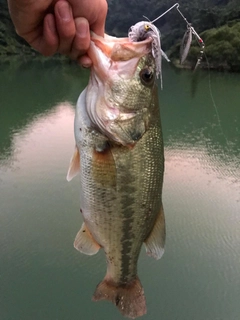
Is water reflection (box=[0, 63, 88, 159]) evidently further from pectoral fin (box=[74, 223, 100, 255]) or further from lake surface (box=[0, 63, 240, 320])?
pectoral fin (box=[74, 223, 100, 255])

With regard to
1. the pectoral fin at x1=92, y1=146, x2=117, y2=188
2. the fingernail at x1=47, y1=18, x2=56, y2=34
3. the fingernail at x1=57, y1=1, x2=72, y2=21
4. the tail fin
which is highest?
the fingernail at x1=57, y1=1, x2=72, y2=21

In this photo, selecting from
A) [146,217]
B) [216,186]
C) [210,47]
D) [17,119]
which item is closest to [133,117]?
[146,217]

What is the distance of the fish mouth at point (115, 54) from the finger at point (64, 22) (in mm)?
113

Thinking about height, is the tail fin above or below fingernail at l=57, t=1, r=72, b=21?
below

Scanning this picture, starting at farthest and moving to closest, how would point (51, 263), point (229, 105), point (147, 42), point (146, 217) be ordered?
1. point (229, 105)
2. point (51, 263)
3. point (146, 217)
4. point (147, 42)

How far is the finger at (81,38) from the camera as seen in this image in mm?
1212

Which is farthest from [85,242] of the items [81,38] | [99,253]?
[99,253]

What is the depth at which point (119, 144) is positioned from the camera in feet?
4.69

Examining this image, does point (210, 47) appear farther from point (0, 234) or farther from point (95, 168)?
point (95, 168)

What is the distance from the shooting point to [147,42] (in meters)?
1.34

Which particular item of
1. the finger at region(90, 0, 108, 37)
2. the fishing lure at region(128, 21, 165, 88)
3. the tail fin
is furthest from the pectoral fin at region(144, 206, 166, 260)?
the finger at region(90, 0, 108, 37)

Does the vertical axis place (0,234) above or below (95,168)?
below

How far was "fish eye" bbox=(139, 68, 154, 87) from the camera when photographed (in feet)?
4.58

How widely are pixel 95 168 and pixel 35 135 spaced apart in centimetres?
978
